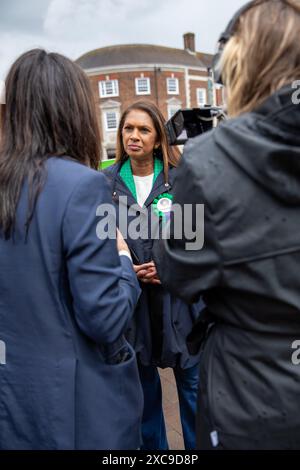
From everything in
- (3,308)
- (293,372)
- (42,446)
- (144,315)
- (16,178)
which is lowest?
(42,446)

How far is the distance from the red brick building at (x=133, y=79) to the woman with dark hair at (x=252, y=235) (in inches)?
1320

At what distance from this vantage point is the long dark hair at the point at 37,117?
1246 millimetres

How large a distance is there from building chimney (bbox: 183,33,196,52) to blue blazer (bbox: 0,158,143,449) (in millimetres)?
45588

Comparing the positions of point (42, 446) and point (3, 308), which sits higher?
point (3, 308)

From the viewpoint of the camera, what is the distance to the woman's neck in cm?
252

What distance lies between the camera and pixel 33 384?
130 cm

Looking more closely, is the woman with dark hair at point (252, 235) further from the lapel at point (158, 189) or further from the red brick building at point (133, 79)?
the red brick building at point (133, 79)

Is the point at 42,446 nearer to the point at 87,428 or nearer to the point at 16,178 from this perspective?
the point at 87,428

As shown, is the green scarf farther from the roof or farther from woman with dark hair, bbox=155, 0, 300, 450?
the roof

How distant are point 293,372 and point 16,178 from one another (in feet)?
3.54
